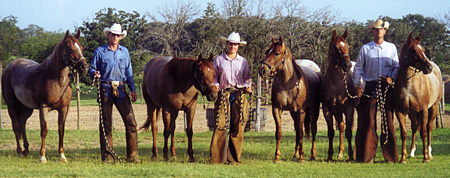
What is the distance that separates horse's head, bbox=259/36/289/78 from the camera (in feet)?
26.7

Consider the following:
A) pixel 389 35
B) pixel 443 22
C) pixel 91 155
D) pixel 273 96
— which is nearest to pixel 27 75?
pixel 91 155

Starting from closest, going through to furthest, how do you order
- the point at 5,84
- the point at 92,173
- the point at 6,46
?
the point at 92,173
the point at 5,84
the point at 6,46

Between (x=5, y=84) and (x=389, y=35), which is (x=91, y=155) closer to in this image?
(x=5, y=84)

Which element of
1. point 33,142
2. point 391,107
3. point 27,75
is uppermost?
point 27,75

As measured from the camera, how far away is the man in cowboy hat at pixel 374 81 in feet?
27.6

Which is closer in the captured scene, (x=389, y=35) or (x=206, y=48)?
(x=206, y=48)

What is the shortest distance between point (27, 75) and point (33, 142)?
3.23 metres

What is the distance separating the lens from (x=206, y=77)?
7.88 m

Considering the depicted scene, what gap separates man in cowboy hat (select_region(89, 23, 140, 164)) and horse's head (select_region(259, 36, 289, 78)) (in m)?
2.26

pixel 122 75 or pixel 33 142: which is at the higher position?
pixel 122 75

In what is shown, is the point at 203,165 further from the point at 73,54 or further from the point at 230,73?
the point at 73,54

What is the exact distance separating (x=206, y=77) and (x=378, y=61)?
9.66 feet

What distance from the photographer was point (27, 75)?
901cm

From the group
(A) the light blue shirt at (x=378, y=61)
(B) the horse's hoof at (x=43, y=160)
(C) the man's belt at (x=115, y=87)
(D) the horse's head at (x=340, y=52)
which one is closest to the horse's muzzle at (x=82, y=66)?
(C) the man's belt at (x=115, y=87)
